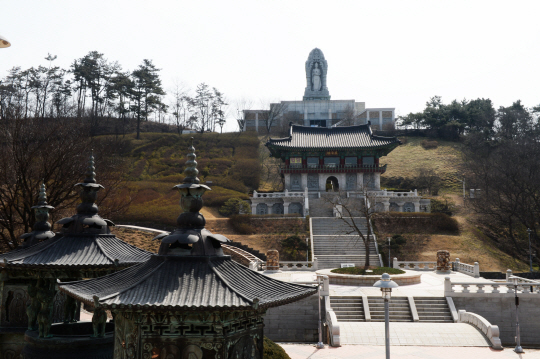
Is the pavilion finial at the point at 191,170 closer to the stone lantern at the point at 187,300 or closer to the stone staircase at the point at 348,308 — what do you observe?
the stone lantern at the point at 187,300

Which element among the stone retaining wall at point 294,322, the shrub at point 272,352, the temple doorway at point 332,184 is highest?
the temple doorway at point 332,184

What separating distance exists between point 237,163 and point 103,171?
35229 mm

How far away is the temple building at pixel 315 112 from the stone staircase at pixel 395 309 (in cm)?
6685

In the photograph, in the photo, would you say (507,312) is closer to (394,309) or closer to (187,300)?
(394,309)

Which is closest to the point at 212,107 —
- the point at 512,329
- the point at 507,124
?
the point at 507,124

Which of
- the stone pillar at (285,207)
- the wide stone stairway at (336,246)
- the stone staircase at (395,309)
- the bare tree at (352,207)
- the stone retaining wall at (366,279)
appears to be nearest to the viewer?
the stone staircase at (395,309)

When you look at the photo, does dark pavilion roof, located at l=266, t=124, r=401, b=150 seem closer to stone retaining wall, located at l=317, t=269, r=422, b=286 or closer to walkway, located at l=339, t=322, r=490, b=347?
stone retaining wall, located at l=317, t=269, r=422, b=286

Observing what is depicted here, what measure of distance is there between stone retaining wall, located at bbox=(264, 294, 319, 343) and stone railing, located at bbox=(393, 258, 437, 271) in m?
13.2

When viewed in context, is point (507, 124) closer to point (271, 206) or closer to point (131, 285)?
point (271, 206)

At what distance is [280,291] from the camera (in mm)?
8469

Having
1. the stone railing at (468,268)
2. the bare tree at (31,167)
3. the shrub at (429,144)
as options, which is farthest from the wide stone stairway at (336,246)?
the shrub at (429,144)

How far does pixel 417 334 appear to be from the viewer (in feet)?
63.7

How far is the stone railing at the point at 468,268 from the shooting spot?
31297 mm

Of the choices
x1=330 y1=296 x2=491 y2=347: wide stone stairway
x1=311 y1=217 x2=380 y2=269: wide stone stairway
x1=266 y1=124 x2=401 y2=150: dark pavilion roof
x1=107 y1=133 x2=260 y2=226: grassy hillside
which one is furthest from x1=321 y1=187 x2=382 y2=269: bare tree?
x1=330 y1=296 x2=491 y2=347: wide stone stairway
